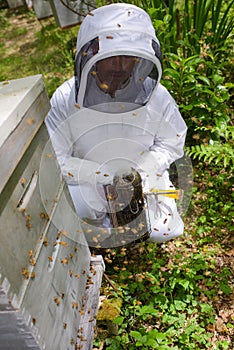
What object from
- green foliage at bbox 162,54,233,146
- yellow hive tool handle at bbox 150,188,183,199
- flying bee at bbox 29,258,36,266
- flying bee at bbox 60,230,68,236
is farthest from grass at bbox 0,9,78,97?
flying bee at bbox 29,258,36,266

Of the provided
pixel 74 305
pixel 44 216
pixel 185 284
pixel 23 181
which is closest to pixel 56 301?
pixel 74 305

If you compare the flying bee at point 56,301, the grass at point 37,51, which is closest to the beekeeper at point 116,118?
the flying bee at point 56,301

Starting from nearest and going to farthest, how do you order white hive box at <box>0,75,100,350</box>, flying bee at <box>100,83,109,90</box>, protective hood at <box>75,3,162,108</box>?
white hive box at <box>0,75,100,350</box> < protective hood at <box>75,3,162,108</box> < flying bee at <box>100,83,109,90</box>

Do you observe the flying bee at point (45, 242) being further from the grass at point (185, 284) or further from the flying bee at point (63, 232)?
the grass at point (185, 284)

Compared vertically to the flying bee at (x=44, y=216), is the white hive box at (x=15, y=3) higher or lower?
lower

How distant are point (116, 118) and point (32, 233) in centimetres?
126

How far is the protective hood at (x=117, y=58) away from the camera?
6.52 feet

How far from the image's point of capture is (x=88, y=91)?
7.43ft

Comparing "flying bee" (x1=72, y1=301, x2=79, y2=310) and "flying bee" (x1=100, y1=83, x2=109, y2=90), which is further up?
"flying bee" (x1=100, y1=83, x2=109, y2=90)

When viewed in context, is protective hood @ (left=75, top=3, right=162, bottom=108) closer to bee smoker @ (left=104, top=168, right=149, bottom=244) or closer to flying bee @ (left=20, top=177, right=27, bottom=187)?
bee smoker @ (left=104, top=168, right=149, bottom=244)

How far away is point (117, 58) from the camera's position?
2064 millimetres

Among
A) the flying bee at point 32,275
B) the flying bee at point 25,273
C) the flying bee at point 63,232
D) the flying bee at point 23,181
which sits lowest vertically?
the flying bee at point 63,232

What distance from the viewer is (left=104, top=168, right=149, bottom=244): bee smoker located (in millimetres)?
2230

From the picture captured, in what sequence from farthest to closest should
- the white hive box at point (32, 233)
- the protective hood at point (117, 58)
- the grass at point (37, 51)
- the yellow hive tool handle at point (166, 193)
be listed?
the grass at point (37, 51) → the yellow hive tool handle at point (166, 193) → the protective hood at point (117, 58) → the white hive box at point (32, 233)
